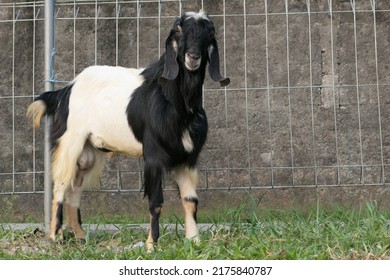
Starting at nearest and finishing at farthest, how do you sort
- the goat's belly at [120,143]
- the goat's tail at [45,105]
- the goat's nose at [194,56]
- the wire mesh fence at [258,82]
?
the goat's nose at [194,56] < the goat's belly at [120,143] < the goat's tail at [45,105] < the wire mesh fence at [258,82]

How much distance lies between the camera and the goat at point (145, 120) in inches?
196

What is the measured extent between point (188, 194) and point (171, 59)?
88 centimetres

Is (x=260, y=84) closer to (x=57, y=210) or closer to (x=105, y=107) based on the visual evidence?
(x=105, y=107)

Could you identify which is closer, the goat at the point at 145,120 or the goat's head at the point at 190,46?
the goat's head at the point at 190,46

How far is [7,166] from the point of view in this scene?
276 inches

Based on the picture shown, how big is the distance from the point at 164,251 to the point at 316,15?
10.6ft

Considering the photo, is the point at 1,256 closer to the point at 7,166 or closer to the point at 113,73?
the point at 113,73

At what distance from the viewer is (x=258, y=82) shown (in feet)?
22.7

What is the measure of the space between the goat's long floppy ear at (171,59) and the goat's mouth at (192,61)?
0.37 feet

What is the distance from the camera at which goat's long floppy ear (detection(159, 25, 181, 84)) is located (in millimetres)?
4933

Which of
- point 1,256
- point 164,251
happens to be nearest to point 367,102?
point 164,251

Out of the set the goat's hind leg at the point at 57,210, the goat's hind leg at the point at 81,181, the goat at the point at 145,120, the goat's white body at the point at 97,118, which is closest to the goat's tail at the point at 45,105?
the goat at the point at 145,120

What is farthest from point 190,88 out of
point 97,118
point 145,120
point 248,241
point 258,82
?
point 258,82

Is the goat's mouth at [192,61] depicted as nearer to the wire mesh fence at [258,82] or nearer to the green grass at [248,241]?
the green grass at [248,241]
